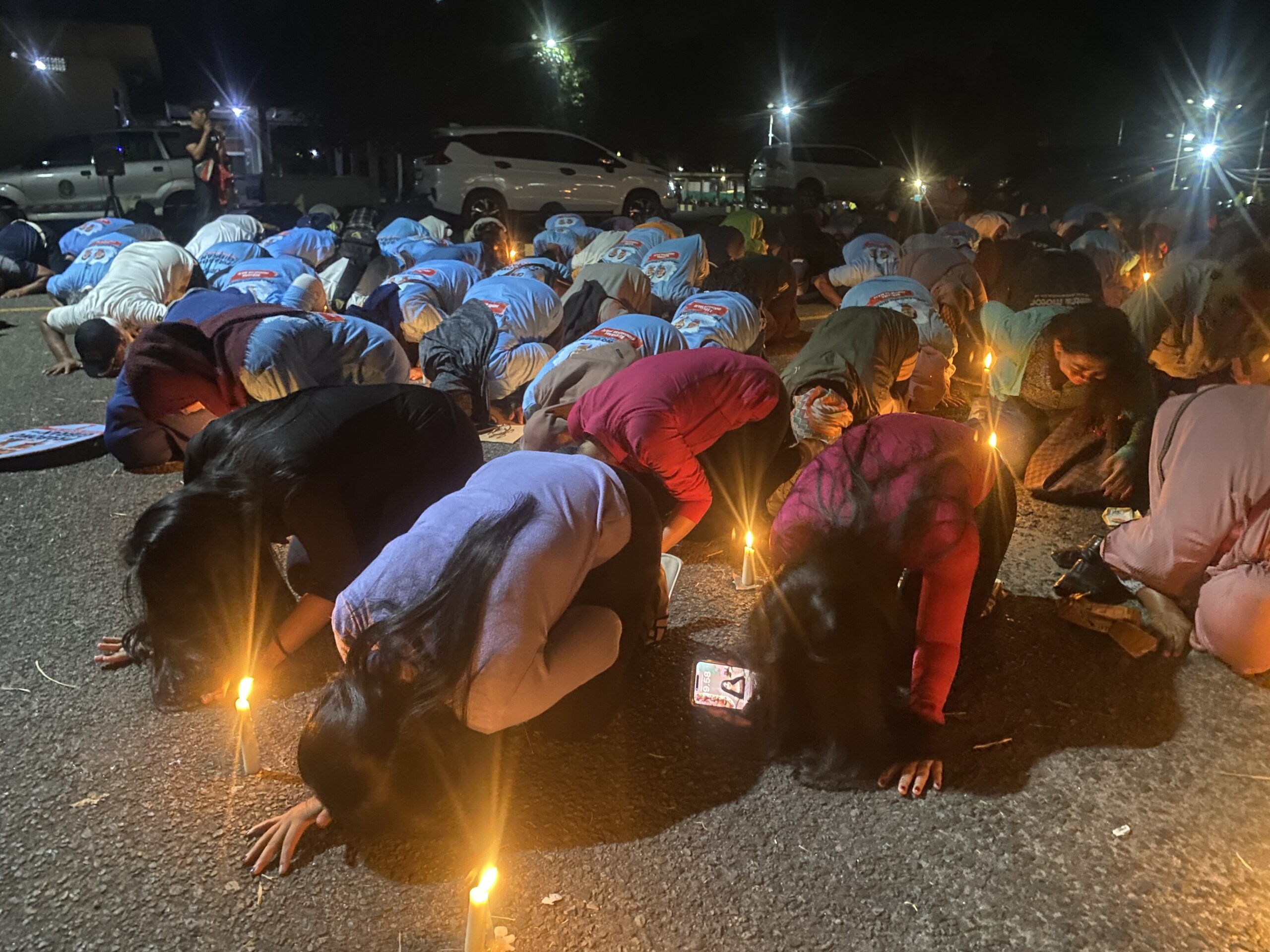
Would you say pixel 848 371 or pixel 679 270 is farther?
pixel 679 270

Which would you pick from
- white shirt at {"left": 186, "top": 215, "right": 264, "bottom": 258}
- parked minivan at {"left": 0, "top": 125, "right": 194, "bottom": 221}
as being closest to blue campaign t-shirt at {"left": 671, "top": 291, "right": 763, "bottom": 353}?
→ white shirt at {"left": 186, "top": 215, "right": 264, "bottom": 258}

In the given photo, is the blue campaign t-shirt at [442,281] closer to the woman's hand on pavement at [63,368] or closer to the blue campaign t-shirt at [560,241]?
the blue campaign t-shirt at [560,241]

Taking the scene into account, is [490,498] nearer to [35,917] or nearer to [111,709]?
[35,917]

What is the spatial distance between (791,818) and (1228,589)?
5.59 feet

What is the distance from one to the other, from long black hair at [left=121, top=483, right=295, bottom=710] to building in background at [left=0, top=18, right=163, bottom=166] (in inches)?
831

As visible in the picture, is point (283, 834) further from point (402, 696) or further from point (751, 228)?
point (751, 228)

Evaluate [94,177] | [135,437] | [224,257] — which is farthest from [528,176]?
[135,437]

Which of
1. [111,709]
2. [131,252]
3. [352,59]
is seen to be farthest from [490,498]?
[352,59]

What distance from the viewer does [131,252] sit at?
6676mm

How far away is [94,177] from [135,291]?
10835 millimetres

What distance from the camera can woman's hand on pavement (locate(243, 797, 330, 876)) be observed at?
7.48 ft

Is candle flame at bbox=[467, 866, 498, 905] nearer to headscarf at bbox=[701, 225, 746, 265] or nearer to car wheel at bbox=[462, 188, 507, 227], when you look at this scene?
headscarf at bbox=[701, 225, 746, 265]

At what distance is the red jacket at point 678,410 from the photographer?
3203 millimetres

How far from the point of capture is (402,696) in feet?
6.38
